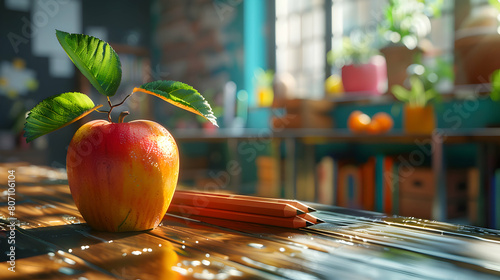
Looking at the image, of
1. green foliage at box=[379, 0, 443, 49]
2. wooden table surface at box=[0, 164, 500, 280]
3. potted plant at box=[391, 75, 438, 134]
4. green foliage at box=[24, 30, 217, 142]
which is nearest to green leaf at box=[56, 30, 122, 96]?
green foliage at box=[24, 30, 217, 142]

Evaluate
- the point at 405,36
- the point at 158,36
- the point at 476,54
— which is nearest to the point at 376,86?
the point at 405,36

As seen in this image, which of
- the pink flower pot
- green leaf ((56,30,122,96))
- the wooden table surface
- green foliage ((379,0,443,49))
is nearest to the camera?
the wooden table surface

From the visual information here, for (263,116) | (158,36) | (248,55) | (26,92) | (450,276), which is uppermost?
(158,36)

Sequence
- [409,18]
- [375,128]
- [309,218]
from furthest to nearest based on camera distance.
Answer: [409,18] → [375,128] → [309,218]

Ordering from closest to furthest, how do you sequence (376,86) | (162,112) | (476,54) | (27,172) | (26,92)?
(27,172)
(476,54)
(376,86)
(26,92)
(162,112)

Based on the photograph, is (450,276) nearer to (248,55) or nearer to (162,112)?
(248,55)

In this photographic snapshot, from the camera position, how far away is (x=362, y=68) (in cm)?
321

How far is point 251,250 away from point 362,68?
116 inches

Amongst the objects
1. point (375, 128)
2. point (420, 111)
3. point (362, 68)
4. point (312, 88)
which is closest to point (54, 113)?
point (420, 111)

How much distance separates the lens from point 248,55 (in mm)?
4531

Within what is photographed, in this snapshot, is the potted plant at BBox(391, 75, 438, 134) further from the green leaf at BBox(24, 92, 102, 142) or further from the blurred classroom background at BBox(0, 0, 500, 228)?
the green leaf at BBox(24, 92, 102, 142)

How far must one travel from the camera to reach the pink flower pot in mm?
3211

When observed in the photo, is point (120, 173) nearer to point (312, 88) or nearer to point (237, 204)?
point (237, 204)

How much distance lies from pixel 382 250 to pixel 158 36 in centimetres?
572
